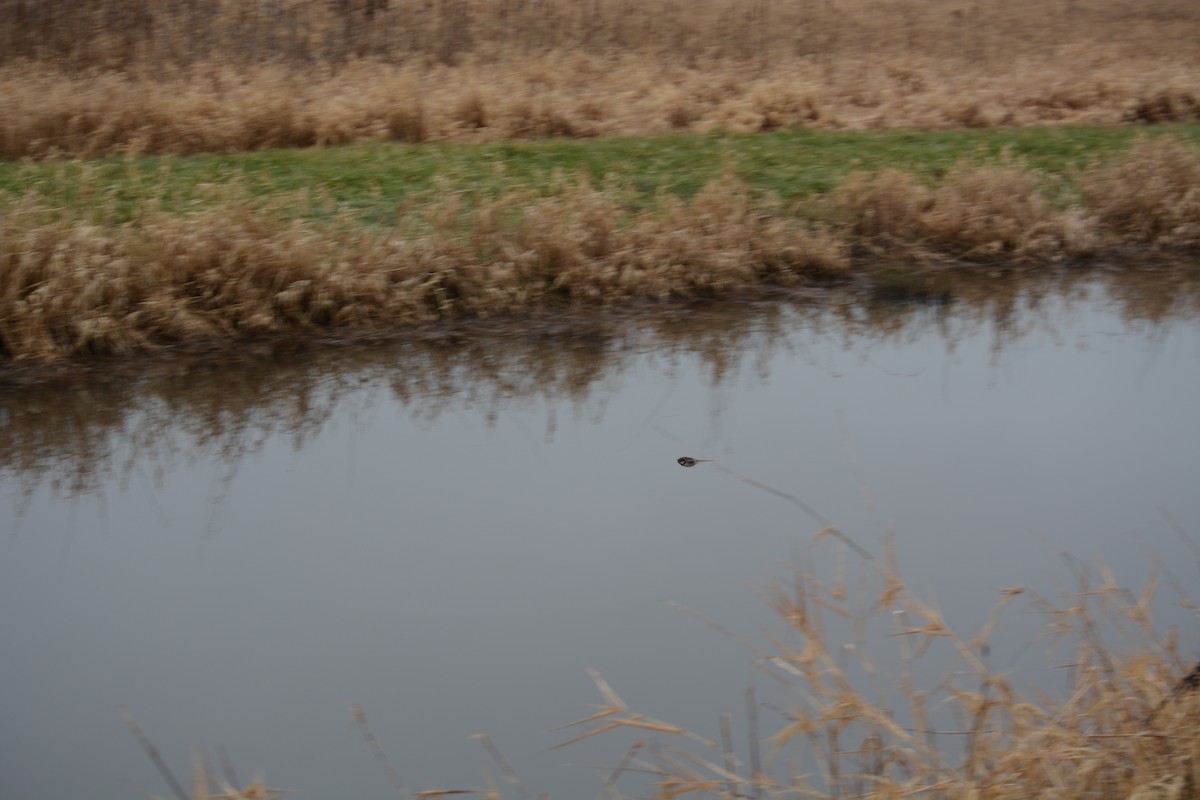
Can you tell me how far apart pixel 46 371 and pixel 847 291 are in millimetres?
5244

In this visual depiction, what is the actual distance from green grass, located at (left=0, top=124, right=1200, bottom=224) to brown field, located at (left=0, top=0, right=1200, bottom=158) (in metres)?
0.77

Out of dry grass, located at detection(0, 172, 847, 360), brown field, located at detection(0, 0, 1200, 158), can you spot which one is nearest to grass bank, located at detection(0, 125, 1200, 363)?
dry grass, located at detection(0, 172, 847, 360)

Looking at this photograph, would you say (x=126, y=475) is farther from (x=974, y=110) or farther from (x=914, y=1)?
(x=914, y=1)

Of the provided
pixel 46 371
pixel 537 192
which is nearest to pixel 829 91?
pixel 537 192

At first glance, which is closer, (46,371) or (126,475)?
(126,475)

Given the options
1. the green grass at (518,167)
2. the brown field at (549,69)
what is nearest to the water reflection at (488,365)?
the green grass at (518,167)

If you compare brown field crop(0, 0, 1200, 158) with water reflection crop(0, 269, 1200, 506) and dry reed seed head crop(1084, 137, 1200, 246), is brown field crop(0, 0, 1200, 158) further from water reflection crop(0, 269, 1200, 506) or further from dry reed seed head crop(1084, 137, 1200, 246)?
water reflection crop(0, 269, 1200, 506)

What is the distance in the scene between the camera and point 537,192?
9.82 meters

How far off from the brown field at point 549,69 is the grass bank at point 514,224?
0.95 metres

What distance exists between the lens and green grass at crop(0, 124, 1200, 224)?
9.55 meters

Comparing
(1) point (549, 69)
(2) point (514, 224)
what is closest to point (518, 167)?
(2) point (514, 224)

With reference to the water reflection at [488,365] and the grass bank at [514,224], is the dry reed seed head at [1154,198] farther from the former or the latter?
the water reflection at [488,365]

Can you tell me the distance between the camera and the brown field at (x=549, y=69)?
12.0m

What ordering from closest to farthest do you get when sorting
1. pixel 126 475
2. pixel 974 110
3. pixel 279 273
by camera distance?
pixel 126 475 → pixel 279 273 → pixel 974 110
